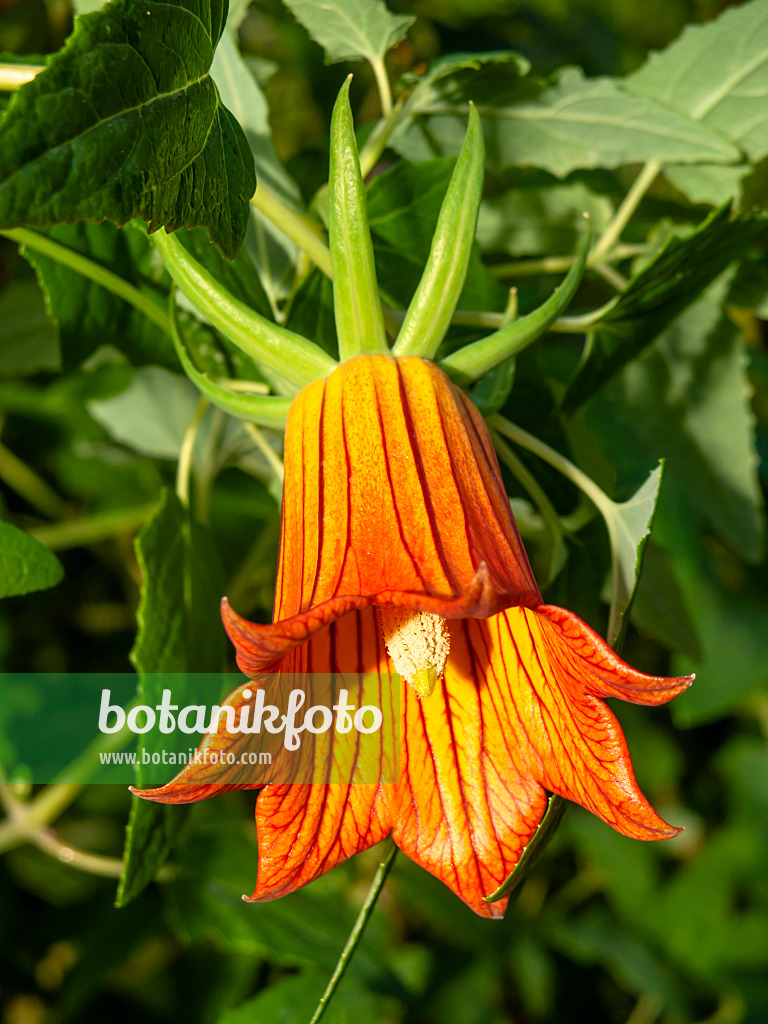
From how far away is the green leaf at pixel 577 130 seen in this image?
70 centimetres

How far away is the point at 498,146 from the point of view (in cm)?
73

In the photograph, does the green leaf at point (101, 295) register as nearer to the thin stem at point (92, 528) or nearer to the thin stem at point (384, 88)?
the thin stem at point (384, 88)

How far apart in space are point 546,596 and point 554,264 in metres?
0.32

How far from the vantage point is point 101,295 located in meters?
0.69

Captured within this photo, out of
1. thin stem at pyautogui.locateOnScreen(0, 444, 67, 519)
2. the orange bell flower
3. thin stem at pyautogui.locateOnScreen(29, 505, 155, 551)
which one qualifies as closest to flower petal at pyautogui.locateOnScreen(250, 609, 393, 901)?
the orange bell flower

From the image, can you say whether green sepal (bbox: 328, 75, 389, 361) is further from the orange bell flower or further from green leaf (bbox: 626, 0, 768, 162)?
green leaf (bbox: 626, 0, 768, 162)

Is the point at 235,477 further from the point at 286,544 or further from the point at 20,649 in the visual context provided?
the point at 286,544

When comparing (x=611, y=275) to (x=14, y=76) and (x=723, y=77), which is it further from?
(x=14, y=76)

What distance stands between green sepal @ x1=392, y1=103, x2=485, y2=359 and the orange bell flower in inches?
0.7

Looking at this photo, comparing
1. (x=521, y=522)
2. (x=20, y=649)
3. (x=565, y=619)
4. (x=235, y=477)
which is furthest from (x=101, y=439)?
(x=565, y=619)

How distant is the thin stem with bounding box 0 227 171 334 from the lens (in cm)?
62

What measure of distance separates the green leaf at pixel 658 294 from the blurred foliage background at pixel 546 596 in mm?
45

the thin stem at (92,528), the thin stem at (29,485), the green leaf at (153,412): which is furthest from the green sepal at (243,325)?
the thin stem at (29,485)

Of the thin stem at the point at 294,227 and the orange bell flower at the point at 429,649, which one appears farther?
the thin stem at the point at 294,227
